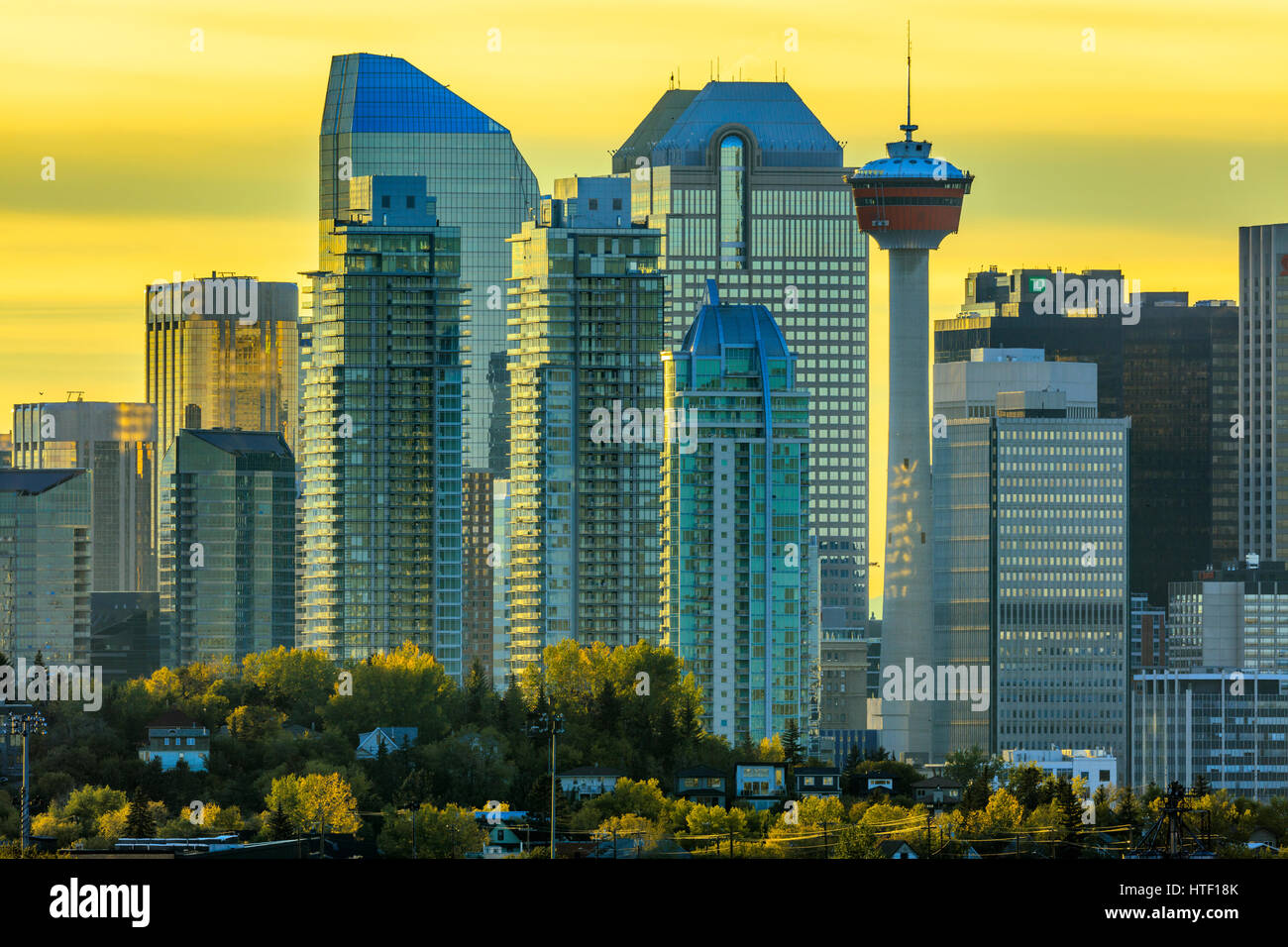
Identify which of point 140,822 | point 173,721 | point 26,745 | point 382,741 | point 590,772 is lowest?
point 140,822

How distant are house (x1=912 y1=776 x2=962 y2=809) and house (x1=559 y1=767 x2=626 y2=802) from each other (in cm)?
2147

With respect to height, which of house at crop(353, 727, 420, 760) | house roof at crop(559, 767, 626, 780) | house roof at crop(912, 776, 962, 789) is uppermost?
house at crop(353, 727, 420, 760)

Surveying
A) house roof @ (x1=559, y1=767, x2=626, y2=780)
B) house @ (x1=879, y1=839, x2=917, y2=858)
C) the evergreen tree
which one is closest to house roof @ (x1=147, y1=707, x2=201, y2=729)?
house roof @ (x1=559, y1=767, x2=626, y2=780)

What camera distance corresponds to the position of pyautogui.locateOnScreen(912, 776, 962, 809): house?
172500 mm

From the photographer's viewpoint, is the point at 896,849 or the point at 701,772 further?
the point at 701,772

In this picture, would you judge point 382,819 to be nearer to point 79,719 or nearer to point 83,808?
point 83,808

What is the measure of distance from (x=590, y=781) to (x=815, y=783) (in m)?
17.2

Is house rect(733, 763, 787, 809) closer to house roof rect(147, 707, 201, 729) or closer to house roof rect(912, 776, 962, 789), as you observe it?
house roof rect(912, 776, 962, 789)

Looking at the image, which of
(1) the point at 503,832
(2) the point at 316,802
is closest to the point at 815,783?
(1) the point at 503,832

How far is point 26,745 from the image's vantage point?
11762 cm

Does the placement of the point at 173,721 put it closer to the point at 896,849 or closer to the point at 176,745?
the point at 176,745
